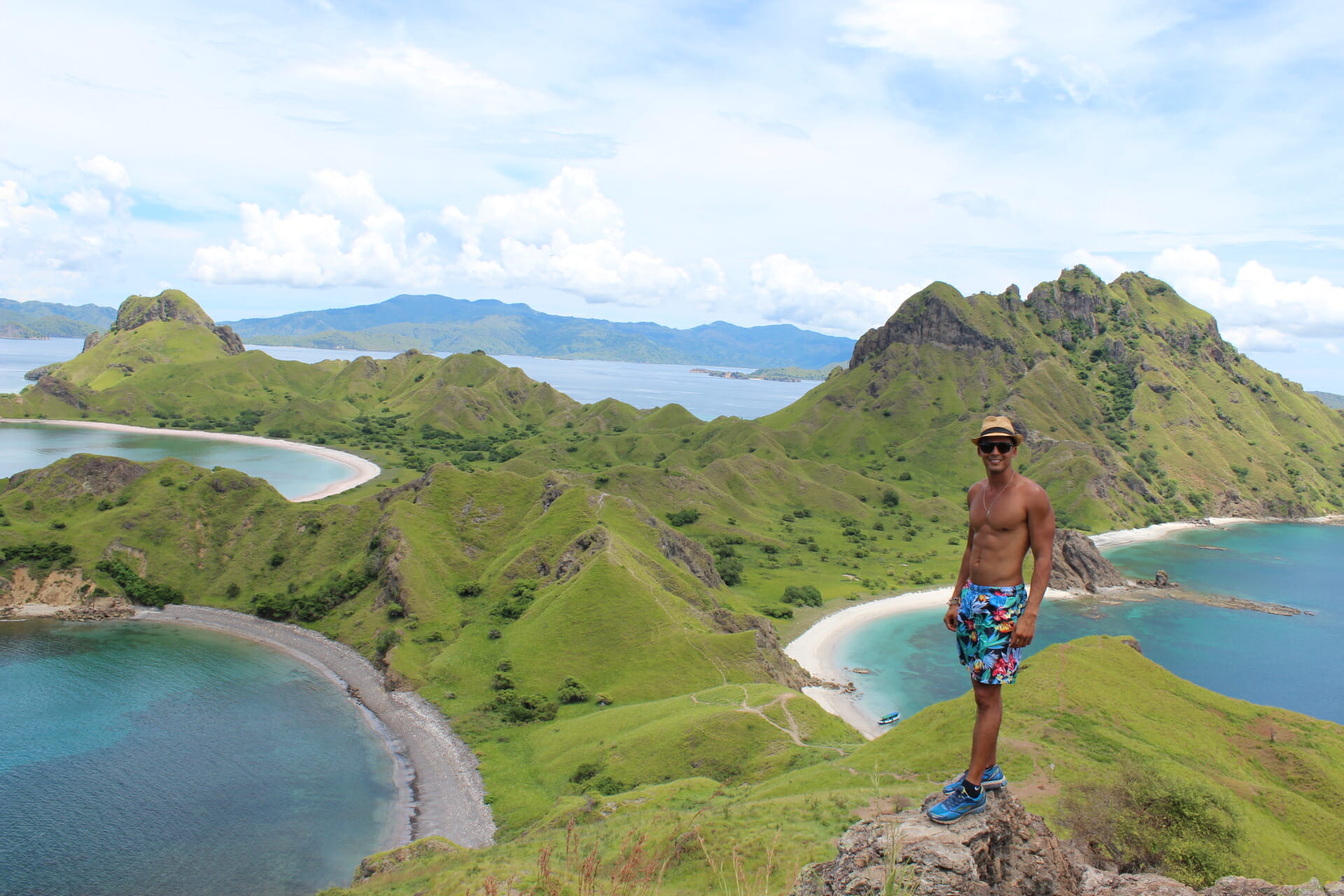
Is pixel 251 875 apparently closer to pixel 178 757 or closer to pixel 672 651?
pixel 178 757

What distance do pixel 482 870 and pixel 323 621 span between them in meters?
72.2

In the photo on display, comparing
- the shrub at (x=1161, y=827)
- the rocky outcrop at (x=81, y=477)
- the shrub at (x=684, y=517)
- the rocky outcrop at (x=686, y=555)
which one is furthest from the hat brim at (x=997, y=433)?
the shrub at (x=684, y=517)

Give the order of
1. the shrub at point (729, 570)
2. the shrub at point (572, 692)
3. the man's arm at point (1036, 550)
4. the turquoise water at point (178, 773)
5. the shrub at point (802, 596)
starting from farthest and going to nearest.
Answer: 1. the shrub at point (729, 570)
2. the shrub at point (802, 596)
3. the shrub at point (572, 692)
4. the turquoise water at point (178, 773)
5. the man's arm at point (1036, 550)

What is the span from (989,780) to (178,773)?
7250cm

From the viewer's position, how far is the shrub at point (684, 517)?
15500 centimetres

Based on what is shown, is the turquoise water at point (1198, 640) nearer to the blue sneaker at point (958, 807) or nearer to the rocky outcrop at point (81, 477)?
the blue sneaker at point (958, 807)

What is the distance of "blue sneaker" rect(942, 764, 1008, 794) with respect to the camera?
1522 centimetres

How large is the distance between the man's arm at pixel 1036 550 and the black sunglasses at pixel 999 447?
2.80ft

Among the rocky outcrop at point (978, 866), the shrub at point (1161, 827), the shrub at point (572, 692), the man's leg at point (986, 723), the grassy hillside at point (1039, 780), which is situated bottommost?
the shrub at point (572, 692)

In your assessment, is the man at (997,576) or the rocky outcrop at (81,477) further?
the rocky outcrop at (81,477)

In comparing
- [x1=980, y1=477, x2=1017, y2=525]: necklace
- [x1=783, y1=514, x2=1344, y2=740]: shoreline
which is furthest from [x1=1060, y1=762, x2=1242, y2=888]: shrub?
[x1=783, y1=514, x2=1344, y2=740]: shoreline

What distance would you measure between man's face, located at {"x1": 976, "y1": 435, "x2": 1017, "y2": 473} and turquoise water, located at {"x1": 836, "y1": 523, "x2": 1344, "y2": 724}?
80484 mm

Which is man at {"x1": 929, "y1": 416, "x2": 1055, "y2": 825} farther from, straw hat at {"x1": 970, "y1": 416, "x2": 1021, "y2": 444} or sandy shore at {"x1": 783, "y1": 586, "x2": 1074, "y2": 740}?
sandy shore at {"x1": 783, "y1": 586, "x2": 1074, "y2": 740}

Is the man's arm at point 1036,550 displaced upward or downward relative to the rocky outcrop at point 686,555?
upward
